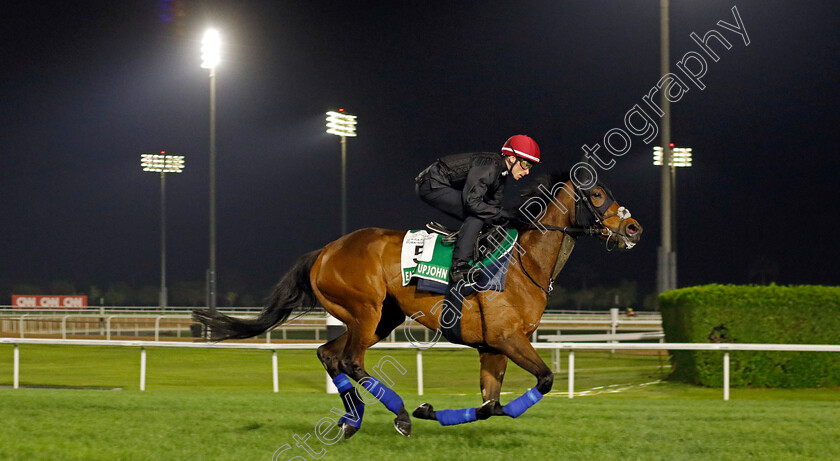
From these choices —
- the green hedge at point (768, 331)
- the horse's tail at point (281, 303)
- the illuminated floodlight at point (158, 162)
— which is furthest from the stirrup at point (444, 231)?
the illuminated floodlight at point (158, 162)

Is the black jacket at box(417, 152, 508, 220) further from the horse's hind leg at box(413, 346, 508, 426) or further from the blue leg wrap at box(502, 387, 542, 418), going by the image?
the blue leg wrap at box(502, 387, 542, 418)

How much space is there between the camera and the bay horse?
416 cm

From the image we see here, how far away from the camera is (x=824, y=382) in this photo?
8.65 meters

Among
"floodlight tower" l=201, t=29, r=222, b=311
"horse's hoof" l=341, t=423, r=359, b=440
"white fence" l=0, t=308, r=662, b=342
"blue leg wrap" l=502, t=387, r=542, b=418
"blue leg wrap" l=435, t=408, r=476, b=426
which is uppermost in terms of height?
"floodlight tower" l=201, t=29, r=222, b=311

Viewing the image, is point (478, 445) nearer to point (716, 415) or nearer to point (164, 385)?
Result: point (716, 415)

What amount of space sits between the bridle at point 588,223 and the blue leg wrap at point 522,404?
1.78 feet

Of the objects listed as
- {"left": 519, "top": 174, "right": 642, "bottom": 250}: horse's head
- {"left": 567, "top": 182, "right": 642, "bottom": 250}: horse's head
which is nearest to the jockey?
{"left": 519, "top": 174, "right": 642, "bottom": 250}: horse's head

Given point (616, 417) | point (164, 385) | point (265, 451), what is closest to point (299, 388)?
point (164, 385)

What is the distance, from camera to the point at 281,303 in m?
4.96

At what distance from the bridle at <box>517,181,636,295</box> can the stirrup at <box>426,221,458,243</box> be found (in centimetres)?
37

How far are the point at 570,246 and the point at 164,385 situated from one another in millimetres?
7141

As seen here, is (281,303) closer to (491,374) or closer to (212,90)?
(491,374)

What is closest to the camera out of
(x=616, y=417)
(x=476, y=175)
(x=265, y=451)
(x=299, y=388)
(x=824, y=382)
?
(x=265, y=451)

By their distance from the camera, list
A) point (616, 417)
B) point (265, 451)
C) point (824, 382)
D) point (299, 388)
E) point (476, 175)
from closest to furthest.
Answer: point (265, 451) → point (476, 175) → point (616, 417) → point (824, 382) → point (299, 388)
